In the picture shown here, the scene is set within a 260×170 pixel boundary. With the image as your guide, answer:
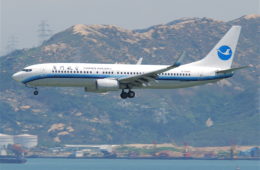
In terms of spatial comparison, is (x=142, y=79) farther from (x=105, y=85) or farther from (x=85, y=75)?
(x=85, y=75)

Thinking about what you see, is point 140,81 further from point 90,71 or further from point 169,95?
point 169,95

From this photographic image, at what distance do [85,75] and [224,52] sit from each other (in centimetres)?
1880

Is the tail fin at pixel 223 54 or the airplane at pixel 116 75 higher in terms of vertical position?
the tail fin at pixel 223 54

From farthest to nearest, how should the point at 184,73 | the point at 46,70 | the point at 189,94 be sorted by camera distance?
the point at 189,94, the point at 184,73, the point at 46,70

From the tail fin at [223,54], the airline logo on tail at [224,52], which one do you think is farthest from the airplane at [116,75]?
the airline logo on tail at [224,52]

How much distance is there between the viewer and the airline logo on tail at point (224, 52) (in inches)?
3278

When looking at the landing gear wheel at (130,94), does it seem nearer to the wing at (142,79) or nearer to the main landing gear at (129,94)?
the main landing gear at (129,94)

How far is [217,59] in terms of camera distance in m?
82.9

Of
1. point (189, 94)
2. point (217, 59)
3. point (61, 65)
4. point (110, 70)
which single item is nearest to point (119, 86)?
point (110, 70)

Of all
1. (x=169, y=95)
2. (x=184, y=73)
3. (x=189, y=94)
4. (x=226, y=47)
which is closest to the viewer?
(x=184, y=73)

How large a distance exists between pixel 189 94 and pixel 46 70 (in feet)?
327

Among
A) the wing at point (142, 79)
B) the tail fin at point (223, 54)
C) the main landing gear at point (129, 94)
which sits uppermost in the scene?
the tail fin at point (223, 54)

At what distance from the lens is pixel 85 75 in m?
73.6

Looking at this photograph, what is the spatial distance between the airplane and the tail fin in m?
0.74
